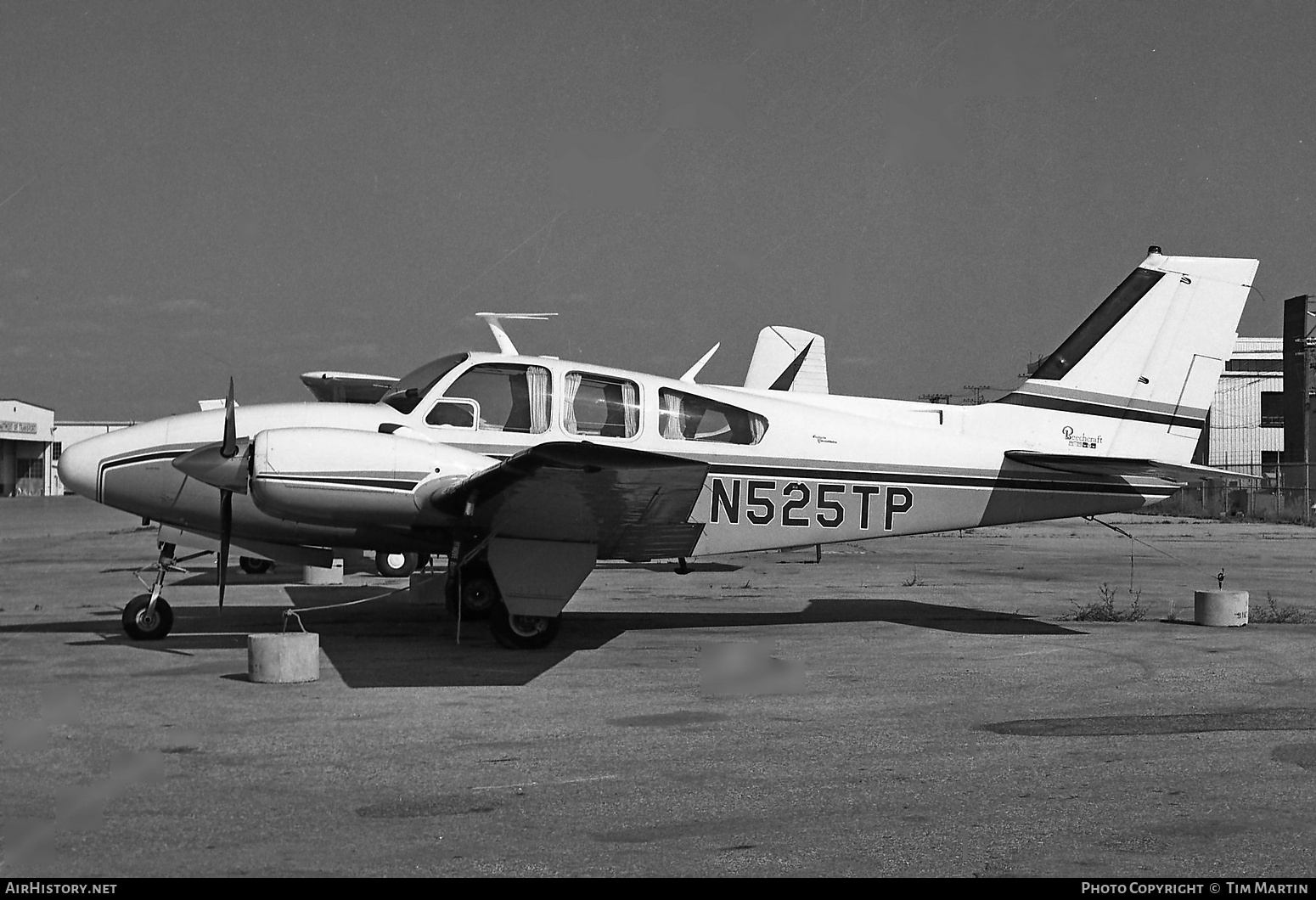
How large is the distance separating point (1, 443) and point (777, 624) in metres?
79.5

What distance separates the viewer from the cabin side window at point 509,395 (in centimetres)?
1067

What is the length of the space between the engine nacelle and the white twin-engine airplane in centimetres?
2

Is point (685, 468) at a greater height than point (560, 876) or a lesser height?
greater

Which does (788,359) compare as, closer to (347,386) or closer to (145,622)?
(347,386)

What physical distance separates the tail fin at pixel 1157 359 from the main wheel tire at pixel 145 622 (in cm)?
885

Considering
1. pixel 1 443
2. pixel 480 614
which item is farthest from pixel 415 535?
pixel 1 443

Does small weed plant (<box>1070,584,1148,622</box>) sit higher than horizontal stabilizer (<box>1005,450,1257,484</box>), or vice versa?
horizontal stabilizer (<box>1005,450,1257,484</box>)

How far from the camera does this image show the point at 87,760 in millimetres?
6113

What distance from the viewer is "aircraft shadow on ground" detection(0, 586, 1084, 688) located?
9367 millimetres

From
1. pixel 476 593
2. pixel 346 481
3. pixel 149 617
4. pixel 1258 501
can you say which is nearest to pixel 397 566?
pixel 476 593

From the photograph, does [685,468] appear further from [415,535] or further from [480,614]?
[480,614]

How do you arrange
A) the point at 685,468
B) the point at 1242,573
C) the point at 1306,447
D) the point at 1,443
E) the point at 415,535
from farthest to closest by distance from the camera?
the point at 1,443, the point at 1306,447, the point at 1242,573, the point at 415,535, the point at 685,468

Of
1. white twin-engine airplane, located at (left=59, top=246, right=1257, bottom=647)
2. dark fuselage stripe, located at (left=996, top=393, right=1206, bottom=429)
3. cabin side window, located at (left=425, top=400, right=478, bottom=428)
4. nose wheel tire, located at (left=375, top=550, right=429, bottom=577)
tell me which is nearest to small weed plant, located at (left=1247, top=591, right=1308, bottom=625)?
white twin-engine airplane, located at (left=59, top=246, right=1257, bottom=647)

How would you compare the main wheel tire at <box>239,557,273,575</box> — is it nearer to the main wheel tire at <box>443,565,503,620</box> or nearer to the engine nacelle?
the main wheel tire at <box>443,565,503,620</box>
